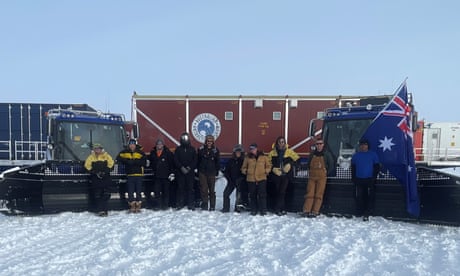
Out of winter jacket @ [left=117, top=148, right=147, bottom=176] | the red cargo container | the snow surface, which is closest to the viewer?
the snow surface

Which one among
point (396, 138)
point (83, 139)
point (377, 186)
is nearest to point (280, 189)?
point (377, 186)

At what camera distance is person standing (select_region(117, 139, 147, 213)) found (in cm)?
750

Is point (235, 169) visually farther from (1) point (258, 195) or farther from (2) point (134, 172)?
(2) point (134, 172)

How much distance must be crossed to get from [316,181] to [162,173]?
3.28 meters

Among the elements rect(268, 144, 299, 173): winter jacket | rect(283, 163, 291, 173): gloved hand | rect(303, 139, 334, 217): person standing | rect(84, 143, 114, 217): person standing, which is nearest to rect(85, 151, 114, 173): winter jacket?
rect(84, 143, 114, 217): person standing

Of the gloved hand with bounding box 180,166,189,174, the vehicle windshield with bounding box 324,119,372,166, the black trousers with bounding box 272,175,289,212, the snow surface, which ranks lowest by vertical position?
the snow surface

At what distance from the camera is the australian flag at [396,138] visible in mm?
6520

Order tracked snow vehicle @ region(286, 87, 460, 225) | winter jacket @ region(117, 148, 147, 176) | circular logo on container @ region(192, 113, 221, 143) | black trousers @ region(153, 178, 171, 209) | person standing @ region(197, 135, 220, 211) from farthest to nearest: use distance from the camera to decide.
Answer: circular logo on container @ region(192, 113, 221, 143)
black trousers @ region(153, 178, 171, 209)
person standing @ region(197, 135, 220, 211)
winter jacket @ region(117, 148, 147, 176)
tracked snow vehicle @ region(286, 87, 460, 225)

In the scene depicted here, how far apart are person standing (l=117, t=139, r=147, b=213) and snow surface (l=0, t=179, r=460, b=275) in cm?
57

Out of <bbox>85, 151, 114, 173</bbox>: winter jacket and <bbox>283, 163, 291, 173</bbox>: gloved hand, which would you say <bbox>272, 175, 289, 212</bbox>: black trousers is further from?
<bbox>85, 151, 114, 173</bbox>: winter jacket

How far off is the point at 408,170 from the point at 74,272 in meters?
5.64

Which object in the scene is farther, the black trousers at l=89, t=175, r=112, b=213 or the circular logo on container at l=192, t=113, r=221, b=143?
the circular logo on container at l=192, t=113, r=221, b=143

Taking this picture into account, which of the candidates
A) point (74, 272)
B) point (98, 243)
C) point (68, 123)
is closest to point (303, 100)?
point (68, 123)

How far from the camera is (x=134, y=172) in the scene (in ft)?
24.6
